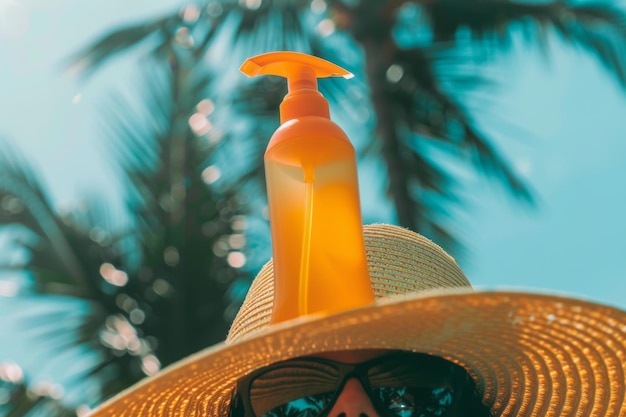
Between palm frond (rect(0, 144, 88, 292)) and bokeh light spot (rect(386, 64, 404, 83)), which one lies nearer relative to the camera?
palm frond (rect(0, 144, 88, 292))

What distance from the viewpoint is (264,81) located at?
6.00 m

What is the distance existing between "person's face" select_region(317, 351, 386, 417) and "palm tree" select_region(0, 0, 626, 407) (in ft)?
10.5

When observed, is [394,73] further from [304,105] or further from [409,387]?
[409,387]

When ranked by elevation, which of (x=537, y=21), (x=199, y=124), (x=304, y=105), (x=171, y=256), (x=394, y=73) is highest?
(x=537, y=21)

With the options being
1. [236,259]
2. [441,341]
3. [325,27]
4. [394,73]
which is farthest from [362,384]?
[325,27]

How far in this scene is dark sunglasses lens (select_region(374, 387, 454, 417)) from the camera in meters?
1.19

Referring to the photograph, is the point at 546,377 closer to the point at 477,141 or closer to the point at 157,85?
the point at 157,85

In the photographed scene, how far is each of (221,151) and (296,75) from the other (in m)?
3.67

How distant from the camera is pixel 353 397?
3.92ft

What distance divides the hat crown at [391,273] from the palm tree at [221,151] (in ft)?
9.55

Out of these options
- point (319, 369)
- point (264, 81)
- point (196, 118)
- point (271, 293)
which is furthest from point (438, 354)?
point (264, 81)

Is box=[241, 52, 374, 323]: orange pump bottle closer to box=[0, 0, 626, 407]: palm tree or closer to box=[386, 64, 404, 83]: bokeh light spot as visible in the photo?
box=[0, 0, 626, 407]: palm tree

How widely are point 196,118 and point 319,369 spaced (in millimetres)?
3897

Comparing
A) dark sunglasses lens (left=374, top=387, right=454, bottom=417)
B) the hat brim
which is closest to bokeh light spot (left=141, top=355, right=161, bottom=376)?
the hat brim
